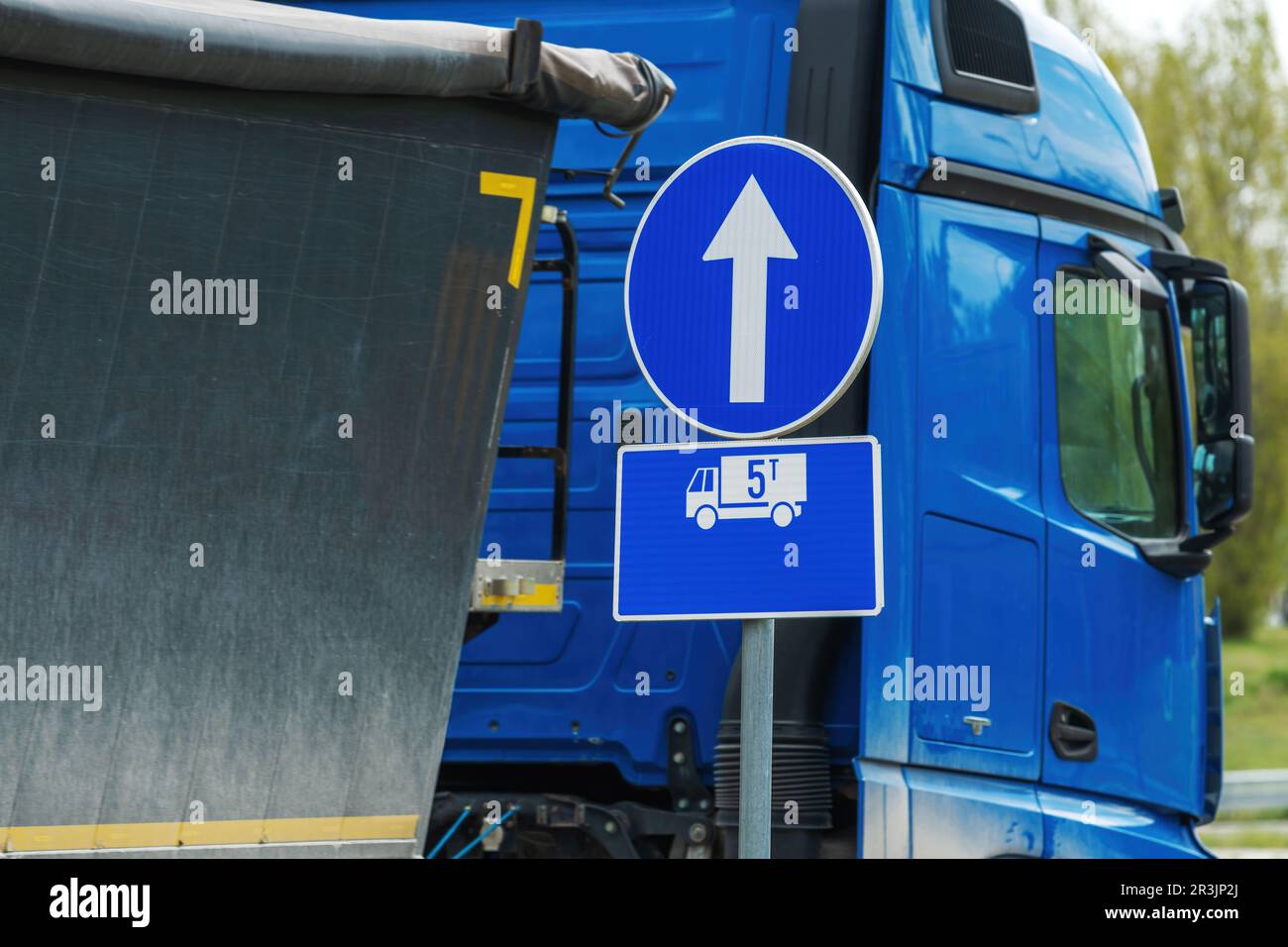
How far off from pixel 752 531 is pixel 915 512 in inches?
63.4

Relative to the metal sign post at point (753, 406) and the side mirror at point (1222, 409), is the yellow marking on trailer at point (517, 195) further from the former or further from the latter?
the side mirror at point (1222, 409)

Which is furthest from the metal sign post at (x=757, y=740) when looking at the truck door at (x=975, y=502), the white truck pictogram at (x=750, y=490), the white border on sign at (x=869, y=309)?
the truck door at (x=975, y=502)

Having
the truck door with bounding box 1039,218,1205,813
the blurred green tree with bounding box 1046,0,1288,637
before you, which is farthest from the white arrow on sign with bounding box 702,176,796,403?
the blurred green tree with bounding box 1046,0,1288,637

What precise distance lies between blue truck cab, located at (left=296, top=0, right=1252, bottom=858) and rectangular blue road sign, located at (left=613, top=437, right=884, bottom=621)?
1414 mm

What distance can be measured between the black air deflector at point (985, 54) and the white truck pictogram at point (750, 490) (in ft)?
7.08

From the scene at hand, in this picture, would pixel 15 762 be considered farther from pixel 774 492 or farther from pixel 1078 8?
pixel 1078 8

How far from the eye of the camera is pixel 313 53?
3.26 metres

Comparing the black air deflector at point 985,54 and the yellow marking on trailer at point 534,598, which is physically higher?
the black air deflector at point 985,54

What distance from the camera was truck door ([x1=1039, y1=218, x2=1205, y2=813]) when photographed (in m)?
4.94

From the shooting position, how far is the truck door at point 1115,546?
4941 millimetres

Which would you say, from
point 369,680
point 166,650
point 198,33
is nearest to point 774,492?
point 369,680

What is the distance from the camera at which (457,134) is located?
11.5ft

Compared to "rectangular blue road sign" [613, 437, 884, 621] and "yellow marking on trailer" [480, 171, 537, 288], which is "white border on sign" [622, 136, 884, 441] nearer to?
"rectangular blue road sign" [613, 437, 884, 621]
